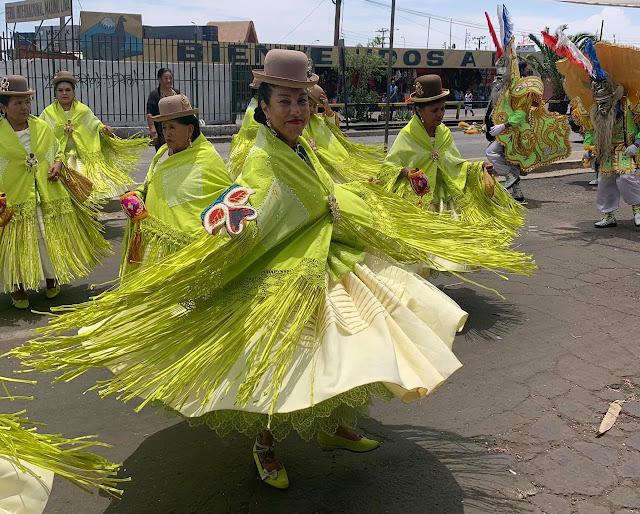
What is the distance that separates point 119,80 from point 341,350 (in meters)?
18.7

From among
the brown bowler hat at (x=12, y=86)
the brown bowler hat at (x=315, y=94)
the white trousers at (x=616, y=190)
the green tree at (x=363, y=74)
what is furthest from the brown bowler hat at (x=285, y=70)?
the green tree at (x=363, y=74)

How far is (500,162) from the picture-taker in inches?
428

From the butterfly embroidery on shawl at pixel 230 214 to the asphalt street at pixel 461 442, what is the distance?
4.15 ft

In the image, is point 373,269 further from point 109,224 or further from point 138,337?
point 109,224

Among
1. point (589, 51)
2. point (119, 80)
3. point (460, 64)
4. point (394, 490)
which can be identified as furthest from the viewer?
point (460, 64)

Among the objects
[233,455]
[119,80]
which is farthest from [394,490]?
[119,80]

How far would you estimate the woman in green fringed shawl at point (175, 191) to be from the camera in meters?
4.34

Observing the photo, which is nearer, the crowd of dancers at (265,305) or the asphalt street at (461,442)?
the crowd of dancers at (265,305)

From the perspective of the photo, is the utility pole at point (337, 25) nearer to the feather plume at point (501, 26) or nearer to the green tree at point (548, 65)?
the green tree at point (548, 65)

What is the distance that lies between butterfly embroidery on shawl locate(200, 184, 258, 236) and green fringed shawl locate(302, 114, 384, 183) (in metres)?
4.15

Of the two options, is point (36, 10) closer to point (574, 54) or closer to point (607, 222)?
point (574, 54)

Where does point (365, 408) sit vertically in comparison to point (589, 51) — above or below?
below

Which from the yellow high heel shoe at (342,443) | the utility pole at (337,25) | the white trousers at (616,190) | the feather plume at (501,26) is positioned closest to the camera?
the yellow high heel shoe at (342,443)

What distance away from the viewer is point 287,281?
10.3 ft
